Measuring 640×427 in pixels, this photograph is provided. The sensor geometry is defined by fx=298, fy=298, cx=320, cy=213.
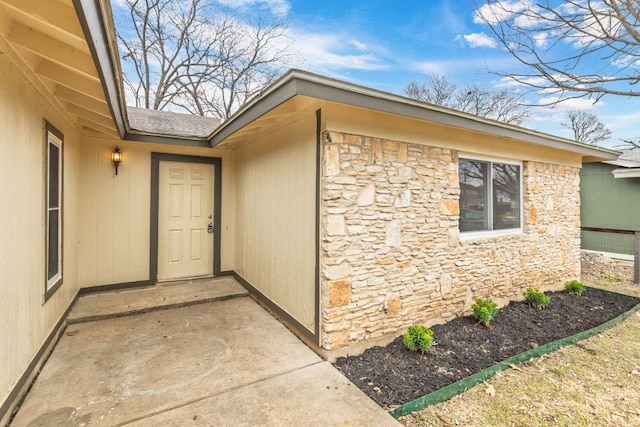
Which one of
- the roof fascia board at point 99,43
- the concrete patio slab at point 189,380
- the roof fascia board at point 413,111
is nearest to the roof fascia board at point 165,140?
the roof fascia board at point 99,43

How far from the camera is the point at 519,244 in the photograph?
459cm

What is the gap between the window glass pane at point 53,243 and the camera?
3131mm

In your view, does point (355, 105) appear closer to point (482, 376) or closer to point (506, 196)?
point (482, 376)

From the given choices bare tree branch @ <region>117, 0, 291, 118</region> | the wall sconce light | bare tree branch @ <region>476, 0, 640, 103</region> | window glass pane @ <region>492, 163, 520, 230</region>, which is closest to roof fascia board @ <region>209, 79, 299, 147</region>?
the wall sconce light

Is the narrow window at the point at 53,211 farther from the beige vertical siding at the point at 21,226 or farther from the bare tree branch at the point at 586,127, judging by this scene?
the bare tree branch at the point at 586,127

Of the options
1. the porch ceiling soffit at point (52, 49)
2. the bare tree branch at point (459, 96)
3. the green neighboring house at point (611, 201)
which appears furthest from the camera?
the bare tree branch at point (459, 96)

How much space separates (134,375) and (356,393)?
74.8 inches

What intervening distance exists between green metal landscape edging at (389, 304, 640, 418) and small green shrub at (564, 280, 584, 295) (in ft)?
3.74

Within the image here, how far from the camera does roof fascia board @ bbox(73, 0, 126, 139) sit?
4.61 ft

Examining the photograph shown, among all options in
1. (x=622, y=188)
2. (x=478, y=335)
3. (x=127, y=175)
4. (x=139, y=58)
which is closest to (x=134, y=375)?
(x=127, y=175)

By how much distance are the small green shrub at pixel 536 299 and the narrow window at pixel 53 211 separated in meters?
5.95

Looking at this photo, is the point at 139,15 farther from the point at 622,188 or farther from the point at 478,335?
the point at 622,188

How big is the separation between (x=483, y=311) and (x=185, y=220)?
4.71 meters

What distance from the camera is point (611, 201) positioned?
7.75 m
